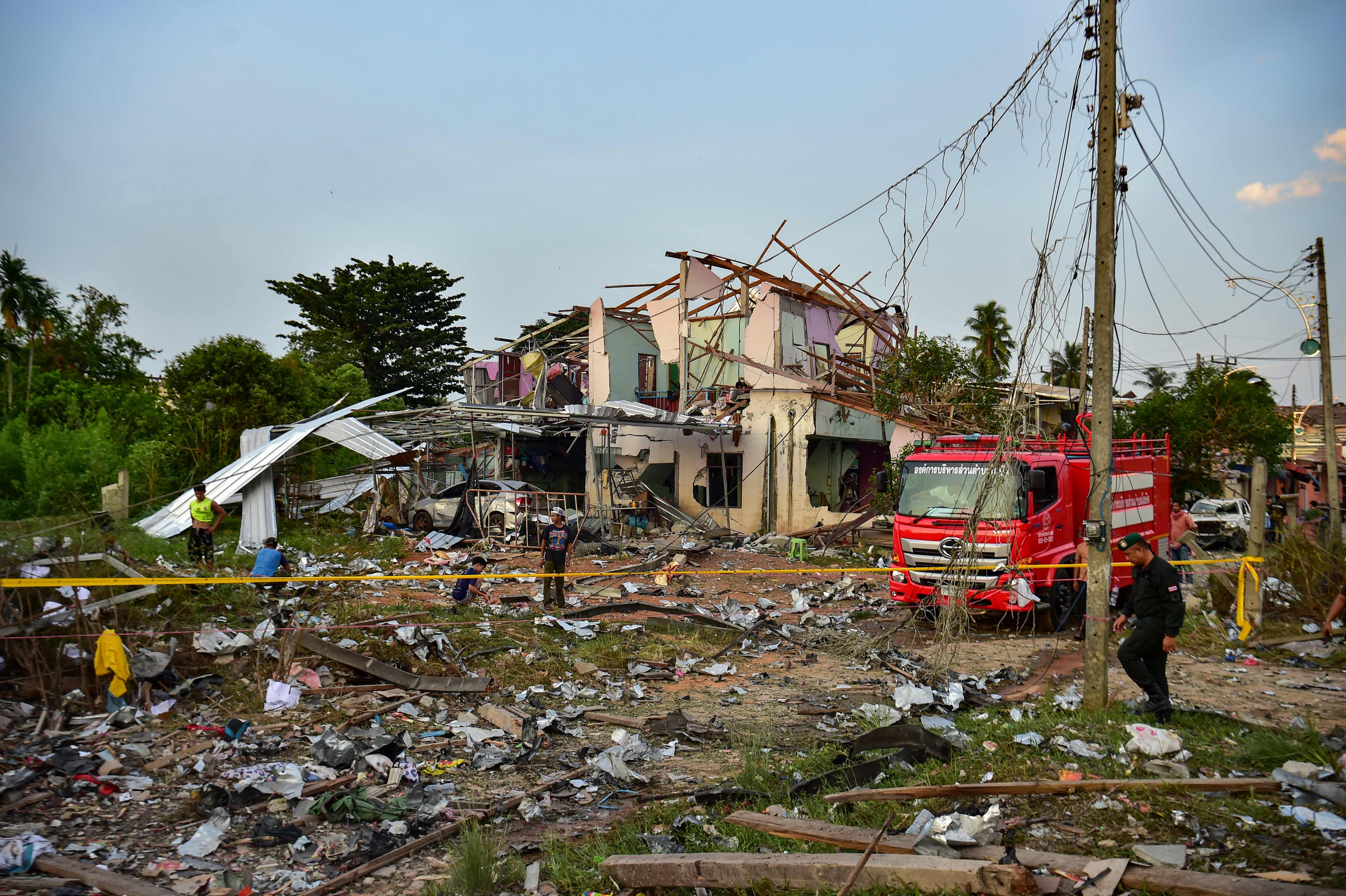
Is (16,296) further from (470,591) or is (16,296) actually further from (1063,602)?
(1063,602)

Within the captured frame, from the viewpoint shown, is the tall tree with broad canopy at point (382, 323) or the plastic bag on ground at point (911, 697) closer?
the plastic bag on ground at point (911, 697)

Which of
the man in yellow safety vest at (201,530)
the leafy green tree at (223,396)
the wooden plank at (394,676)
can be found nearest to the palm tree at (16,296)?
the leafy green tree at (223,396)

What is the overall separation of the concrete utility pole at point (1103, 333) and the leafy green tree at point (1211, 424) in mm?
19542

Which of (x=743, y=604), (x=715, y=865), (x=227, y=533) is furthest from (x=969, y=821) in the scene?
(x=227, y=533)

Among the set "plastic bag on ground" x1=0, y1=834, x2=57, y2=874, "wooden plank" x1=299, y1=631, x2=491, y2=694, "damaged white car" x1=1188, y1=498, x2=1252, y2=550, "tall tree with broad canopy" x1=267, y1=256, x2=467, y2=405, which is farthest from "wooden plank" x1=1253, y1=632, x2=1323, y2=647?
"tall tree with broad canopy" x1=267, y1=256, x2=467, y2=405

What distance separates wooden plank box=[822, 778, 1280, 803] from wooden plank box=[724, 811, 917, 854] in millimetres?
354

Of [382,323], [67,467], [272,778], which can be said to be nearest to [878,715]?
[272,778]

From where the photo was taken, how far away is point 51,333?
32.9 m

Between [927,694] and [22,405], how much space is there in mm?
30405

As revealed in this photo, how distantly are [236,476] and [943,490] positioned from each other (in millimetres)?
14270

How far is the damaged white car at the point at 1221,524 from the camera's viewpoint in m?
22.4

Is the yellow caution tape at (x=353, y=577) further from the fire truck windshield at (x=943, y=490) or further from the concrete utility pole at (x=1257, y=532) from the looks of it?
the fire truck windshield at (x=943, y=490)

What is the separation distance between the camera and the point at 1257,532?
9648mm

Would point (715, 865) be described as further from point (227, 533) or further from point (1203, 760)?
point (227, 533)
